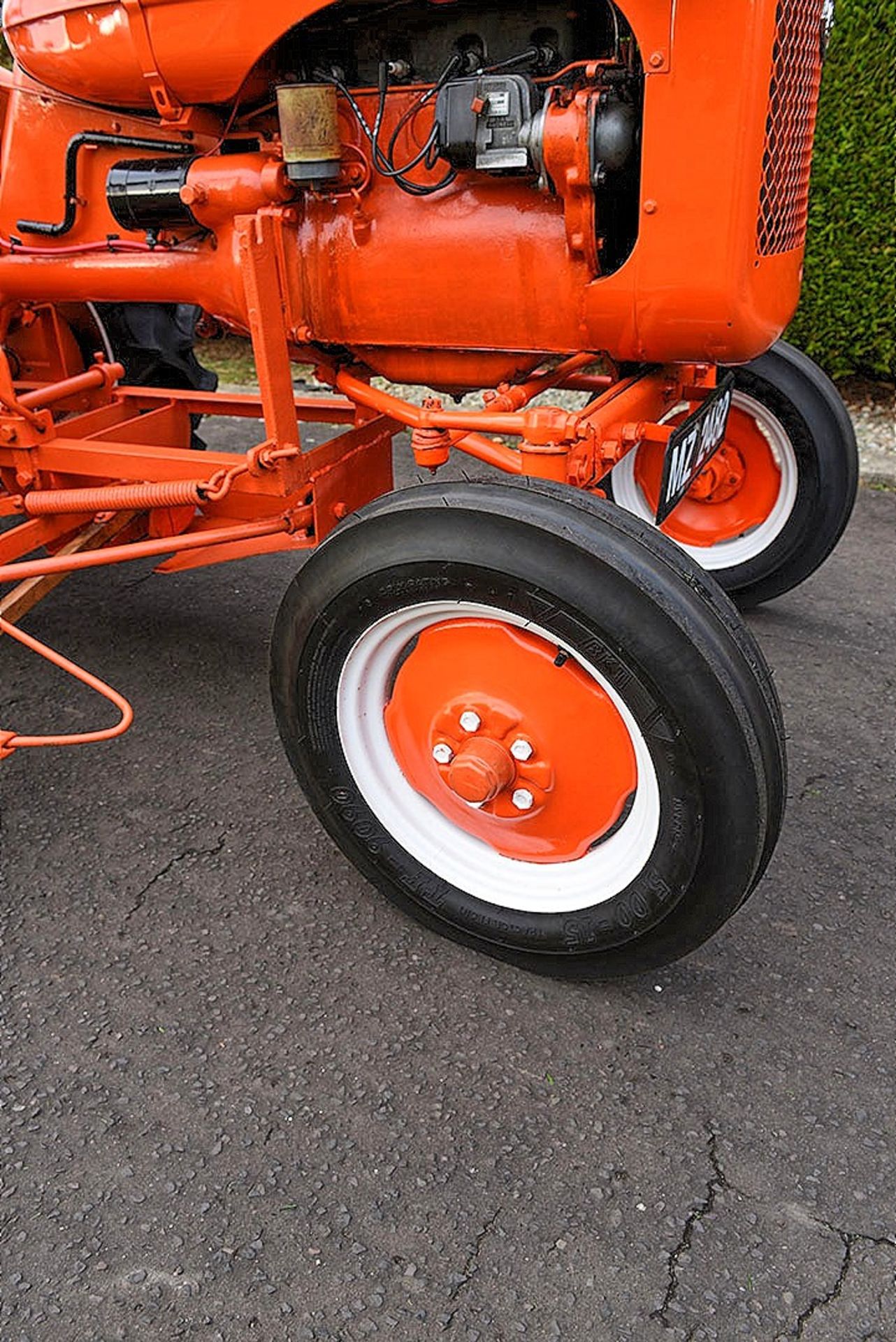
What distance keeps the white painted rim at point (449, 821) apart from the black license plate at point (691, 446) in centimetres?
50

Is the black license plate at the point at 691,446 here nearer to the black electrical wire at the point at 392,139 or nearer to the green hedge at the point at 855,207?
the black electrical wire at the point at 392,139

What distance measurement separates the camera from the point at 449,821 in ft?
6.82

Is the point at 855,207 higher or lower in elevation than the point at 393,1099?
higher

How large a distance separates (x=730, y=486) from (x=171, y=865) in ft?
6.71

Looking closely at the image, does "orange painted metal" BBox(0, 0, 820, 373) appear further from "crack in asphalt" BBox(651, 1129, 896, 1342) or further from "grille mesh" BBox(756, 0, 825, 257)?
"crack in asphalt" BBox(651, 1129, 896, 1342)

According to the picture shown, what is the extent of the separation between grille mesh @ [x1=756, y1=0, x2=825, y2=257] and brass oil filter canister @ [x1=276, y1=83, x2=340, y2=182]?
32.1 inches

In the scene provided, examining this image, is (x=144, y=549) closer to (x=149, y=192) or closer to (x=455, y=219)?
(x=149, y=192)

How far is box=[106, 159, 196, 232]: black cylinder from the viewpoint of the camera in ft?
7.27

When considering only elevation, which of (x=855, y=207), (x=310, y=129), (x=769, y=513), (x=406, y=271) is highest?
(x=310, y=129)

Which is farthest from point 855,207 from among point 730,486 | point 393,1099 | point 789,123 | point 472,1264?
point 472,1264

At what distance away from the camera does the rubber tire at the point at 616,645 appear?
64.3 inches

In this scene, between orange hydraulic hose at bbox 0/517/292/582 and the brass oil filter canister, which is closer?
the brass oil filter canister

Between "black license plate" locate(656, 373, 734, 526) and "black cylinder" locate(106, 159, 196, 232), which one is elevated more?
"black cylinder" locate(106, 159, 196, 232)

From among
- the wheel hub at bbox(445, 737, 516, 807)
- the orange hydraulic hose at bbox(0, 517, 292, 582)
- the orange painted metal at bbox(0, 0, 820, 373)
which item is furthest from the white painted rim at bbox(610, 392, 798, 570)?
the wheel hub at bbox(445, 737, 516, 807)
